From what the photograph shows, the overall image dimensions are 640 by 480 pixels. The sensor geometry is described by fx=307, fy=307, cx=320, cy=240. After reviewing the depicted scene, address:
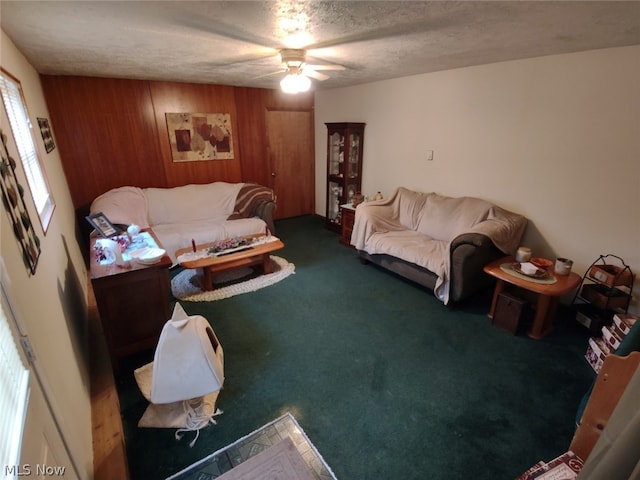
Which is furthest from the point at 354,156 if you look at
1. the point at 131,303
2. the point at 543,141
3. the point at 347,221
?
the point at 131,303

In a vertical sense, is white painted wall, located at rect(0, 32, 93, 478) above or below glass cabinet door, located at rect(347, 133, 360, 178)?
below

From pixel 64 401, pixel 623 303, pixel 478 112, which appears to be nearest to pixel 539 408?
pixel 623 303

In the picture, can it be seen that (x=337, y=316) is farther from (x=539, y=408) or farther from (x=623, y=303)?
(x=623, y=303)

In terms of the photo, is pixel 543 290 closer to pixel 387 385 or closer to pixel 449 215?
pixel 449 215

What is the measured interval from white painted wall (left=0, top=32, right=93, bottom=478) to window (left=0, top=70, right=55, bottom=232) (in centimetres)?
10

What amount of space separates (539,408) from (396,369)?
2.86 ft

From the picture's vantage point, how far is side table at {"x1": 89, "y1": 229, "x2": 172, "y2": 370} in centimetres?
201

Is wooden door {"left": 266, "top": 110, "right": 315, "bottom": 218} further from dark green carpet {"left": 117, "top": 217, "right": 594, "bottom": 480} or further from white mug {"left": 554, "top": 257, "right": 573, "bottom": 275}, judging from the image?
white mug {"left": 554, "top": 257, "right": 573, "bottom": 275}

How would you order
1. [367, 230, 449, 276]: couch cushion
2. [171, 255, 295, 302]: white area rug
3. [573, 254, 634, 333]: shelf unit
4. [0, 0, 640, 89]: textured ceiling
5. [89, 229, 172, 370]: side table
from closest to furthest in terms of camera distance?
[0, 0, 640, 89]: textured ceiling, [89, 229, 172, 370]: side table, [573, 254, 634, 333]: shelf unit, [367, 230, 449, 276]: couch cushion, [171, 255, 295, 302]: white area rug

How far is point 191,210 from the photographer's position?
4.13 m

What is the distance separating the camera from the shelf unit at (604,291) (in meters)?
2.38

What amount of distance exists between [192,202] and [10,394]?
360 cm

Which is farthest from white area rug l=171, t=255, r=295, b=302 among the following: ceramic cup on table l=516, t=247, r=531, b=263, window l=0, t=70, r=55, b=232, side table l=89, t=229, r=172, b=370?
ceramic cup on table l=516, t=247, r=531, b=263

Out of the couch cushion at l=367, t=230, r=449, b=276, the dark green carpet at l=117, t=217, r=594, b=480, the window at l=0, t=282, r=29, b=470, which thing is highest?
the window at l=0, t=282, r=29, b=470
